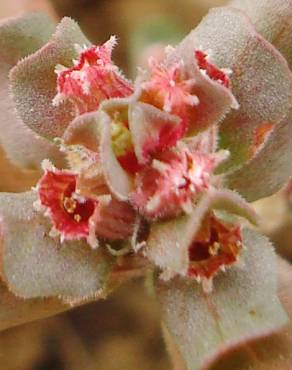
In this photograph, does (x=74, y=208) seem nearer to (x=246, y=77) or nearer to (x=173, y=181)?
(x=173, y=181)

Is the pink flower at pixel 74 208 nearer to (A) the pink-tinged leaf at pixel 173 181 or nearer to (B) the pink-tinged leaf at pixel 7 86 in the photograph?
(A) the pink-tinged leaf at pixel 173 181

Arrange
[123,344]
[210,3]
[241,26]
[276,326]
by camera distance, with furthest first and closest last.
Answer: [210,3] → [123,344] → [241,26] → [276,326]

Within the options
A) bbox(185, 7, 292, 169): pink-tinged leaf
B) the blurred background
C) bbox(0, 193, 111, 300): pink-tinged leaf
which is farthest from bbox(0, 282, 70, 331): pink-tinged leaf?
the blurred background

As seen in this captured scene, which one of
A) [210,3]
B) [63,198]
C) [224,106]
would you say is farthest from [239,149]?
[210,3]

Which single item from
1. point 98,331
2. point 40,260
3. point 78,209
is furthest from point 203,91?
point 98,331

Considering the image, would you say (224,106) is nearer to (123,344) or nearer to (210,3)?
(123,344)
